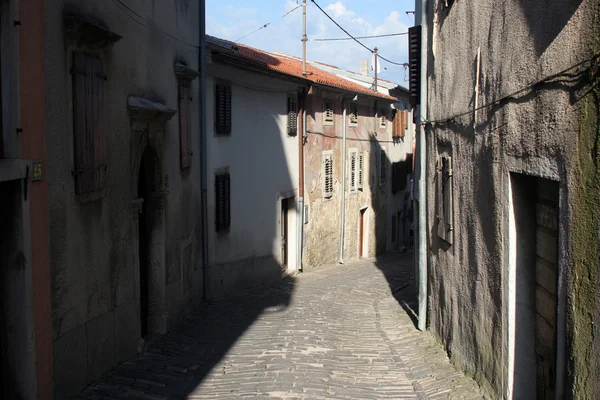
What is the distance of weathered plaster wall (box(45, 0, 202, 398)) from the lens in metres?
6.55

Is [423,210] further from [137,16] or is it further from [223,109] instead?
[223,109]

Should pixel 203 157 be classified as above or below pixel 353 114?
below

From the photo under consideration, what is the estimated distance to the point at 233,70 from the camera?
48.4 ft

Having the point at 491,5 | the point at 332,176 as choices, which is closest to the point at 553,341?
the point at 491,5

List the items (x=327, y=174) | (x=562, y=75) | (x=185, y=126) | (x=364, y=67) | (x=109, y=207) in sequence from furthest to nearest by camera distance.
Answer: (x=364, y=67)
(x=327, y=174)
(x=185, y=126)
(x=109, y=207)
(x=562, y=75)

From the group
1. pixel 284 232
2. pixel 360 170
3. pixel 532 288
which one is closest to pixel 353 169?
pixel 360 170

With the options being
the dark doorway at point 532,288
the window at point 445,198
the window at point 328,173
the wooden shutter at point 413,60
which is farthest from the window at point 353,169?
the dark doorway at point 532,288

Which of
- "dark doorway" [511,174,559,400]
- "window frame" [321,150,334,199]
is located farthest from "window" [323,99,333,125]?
"dark doorway" [511,174,559,400]

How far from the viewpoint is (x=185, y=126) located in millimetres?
11406

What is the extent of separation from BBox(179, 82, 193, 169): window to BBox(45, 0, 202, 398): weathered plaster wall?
0.14 metres

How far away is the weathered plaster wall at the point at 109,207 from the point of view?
258 inches

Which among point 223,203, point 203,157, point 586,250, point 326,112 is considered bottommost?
point 223,203

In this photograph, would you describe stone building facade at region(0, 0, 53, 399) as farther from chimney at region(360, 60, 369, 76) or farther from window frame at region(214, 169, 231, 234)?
chimney at region(360, 60, 369, 76)

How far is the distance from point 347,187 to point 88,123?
1734cm
